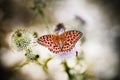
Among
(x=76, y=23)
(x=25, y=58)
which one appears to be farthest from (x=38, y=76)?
(x=76, y=23)

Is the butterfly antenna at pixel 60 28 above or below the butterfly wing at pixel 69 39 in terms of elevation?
above

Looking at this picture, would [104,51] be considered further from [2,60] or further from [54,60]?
[2,60]

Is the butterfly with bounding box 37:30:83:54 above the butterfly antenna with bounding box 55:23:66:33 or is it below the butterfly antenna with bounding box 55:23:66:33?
below
